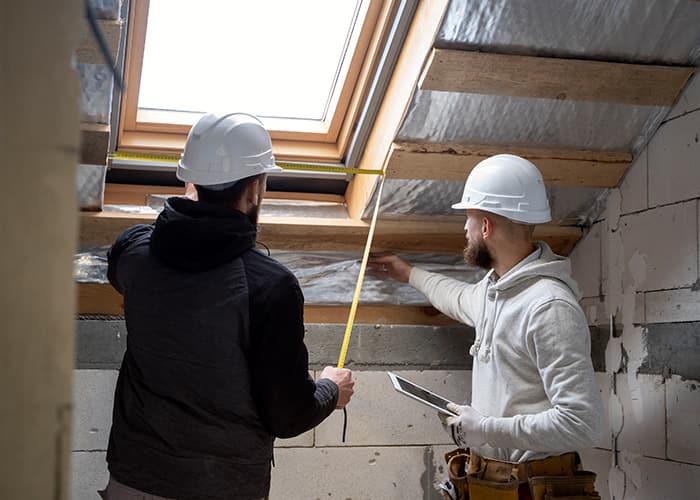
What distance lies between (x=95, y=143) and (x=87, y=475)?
1168 millimetres

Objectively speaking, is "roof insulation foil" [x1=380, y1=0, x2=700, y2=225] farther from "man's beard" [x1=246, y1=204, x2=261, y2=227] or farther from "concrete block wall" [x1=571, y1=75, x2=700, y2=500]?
"man's beard" [x1=246, y1=204, x2=261, y2=227]

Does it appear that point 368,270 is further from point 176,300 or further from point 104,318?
point 176,300

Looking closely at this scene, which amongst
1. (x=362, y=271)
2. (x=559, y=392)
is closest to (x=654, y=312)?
(x=559, y=392)

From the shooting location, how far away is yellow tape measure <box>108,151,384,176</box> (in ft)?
8.10

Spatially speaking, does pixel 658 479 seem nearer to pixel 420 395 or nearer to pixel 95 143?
pixel 420 395

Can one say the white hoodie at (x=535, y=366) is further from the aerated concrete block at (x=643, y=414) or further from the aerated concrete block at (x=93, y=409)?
the aerated concrete block at (x=93, y=409)

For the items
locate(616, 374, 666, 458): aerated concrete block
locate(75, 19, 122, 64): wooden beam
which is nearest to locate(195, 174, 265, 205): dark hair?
locate(75, 19, 122, 64): wooden beam

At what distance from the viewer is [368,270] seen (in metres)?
2.96

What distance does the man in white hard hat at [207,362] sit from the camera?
1779 mm

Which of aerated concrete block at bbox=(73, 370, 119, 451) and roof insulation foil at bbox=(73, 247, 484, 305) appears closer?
aerated concrete block at bbox=(73, 370, 119, 451)

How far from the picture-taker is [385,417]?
3033mm

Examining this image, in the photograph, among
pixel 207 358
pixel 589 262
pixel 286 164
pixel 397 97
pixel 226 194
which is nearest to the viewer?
pixel 207 358

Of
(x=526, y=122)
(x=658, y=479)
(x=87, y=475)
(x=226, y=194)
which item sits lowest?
(x=87, y=475)

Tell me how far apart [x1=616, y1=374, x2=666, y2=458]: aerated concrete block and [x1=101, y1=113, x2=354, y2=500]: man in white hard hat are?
137cm
